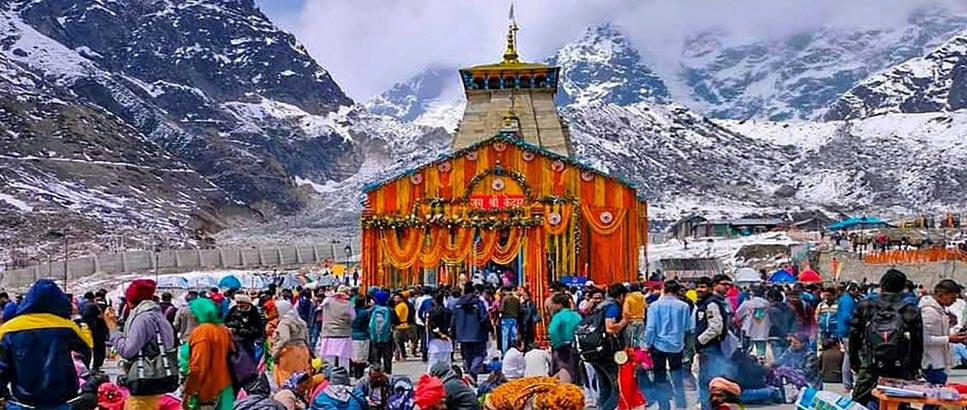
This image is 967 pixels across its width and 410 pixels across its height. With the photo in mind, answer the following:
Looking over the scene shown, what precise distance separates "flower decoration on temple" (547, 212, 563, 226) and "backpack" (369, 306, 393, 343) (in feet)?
42.1

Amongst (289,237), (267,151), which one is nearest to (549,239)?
(289,237)

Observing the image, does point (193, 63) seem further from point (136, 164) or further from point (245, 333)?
point (245, 333)

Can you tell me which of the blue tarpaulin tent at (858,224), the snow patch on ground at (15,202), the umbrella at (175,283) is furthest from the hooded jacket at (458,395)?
the snow patch on ground at (15,202)

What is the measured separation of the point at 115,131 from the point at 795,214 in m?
57.9

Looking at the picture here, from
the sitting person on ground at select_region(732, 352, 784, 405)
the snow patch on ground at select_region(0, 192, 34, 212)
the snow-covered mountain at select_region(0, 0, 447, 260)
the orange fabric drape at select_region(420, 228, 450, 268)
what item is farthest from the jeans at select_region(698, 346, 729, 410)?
the snow patch on ground at select_region(0, 192, 34, 212)

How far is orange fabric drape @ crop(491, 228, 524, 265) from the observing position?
24156 mm

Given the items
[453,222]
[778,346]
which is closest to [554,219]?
[453,222]

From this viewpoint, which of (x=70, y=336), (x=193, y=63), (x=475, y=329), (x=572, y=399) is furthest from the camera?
(x=193, y=63)

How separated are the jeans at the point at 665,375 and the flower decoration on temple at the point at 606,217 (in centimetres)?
1634

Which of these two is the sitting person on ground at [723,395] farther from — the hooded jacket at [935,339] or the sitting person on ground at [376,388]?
the hooded jacket at [935,339]

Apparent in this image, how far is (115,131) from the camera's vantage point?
107625mm

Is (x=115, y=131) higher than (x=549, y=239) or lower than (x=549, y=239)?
higher

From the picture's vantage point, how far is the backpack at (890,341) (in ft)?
24.6

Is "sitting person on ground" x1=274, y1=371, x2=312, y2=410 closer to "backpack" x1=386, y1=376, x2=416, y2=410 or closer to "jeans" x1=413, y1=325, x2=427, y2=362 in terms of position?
"backpack" x1=386, y1=376, x2=416, y2=410
